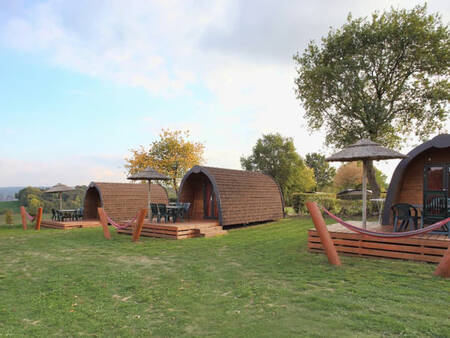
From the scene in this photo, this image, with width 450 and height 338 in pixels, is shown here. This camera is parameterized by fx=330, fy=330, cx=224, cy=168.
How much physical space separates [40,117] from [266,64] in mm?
10169

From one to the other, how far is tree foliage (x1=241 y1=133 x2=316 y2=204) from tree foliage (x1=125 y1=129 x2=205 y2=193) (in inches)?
330

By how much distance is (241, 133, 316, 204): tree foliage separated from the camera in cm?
3544

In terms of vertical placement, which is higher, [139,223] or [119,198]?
[119,198]

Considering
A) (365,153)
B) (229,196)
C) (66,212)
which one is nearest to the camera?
(365,153)

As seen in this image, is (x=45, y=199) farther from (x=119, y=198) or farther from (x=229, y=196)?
(x=229, y=196)

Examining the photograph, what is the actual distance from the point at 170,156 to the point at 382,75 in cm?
1843

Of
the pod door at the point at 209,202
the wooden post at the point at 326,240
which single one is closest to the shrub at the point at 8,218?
the pod door at the point at 209,202

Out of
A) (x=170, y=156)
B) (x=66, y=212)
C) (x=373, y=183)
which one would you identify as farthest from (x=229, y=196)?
(x=170, y=156)

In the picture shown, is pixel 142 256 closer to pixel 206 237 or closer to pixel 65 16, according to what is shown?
pixel 206 237

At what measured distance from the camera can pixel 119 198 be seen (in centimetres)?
1691

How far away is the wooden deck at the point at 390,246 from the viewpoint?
22.9ft

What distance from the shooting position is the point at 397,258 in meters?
7.36

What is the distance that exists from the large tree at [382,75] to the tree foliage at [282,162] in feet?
53.5

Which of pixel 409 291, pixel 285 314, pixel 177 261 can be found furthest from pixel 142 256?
pixel 409 291
